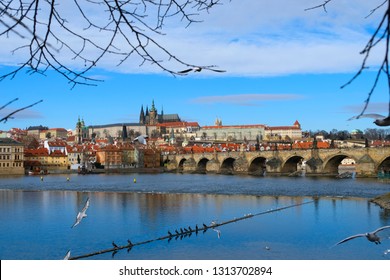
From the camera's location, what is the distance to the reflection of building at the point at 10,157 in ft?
173

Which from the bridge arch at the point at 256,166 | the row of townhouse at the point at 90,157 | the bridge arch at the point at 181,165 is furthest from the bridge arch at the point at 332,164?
the row of townhouse at the point at 90,157

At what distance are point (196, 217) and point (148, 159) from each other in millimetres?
50724

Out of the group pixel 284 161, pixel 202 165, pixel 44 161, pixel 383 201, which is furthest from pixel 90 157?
pixel 383 201

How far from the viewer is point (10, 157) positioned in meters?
53.8

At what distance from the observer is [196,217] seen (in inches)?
619

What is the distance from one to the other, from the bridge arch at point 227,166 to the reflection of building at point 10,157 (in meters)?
20.2

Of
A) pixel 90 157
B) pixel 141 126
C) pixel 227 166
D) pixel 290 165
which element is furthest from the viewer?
pixel 141 126

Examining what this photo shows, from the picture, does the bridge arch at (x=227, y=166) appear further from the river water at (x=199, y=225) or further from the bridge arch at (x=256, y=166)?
the river water at (x=199, y=225)

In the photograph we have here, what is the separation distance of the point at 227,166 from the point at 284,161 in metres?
11.4

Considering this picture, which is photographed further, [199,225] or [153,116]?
[153,116]

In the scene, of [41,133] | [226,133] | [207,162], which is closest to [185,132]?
[226,133]

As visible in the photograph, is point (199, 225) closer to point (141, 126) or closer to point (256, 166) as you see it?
point (256, 166)

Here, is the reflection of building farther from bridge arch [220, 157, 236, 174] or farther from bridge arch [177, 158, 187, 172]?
bridge arch [220, 157, 236, 174]
